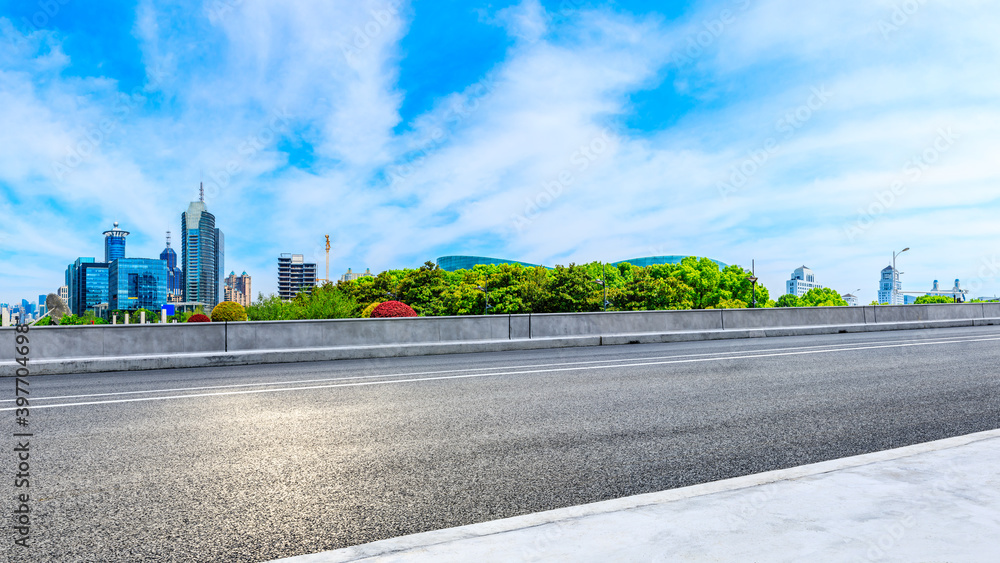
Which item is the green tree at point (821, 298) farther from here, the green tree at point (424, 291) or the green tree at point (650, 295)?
the green tree at point (424, 291)

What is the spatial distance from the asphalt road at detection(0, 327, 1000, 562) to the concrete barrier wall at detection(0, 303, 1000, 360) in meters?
2.12

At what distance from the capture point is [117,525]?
3379mm

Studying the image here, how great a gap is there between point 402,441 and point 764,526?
10.7 ft

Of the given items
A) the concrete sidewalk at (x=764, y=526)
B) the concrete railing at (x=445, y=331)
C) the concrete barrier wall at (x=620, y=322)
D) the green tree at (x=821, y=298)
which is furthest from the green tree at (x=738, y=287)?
the concrete sidewalk at (x=764, y=526)

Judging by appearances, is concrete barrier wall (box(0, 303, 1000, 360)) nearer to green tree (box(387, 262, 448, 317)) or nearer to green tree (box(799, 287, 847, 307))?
green tree (box(387, 262, 448, 317))

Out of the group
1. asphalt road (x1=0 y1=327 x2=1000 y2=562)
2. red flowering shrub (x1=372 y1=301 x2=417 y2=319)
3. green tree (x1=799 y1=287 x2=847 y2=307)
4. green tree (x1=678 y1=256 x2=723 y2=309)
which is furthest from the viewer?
green tree (x1=799 y1=287 x2=847 y2=307)

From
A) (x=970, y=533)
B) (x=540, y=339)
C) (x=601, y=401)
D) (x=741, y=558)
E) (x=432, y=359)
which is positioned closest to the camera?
(x=741, y=558)

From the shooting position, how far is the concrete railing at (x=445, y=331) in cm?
1223

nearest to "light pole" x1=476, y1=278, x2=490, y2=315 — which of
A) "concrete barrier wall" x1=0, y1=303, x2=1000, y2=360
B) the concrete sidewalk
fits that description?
"concrete barrier wall" x1=0, y1=303, x2=1000, y2=360

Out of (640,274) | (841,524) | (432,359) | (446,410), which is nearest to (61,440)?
(446,410)

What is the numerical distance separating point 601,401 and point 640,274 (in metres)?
83.9

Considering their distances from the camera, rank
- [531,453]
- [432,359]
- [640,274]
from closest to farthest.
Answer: [531,453]
[432,359]
[640,274]

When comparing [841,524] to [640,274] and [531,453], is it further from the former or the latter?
[640,274]

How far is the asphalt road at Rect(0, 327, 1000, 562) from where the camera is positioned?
11.2ft
